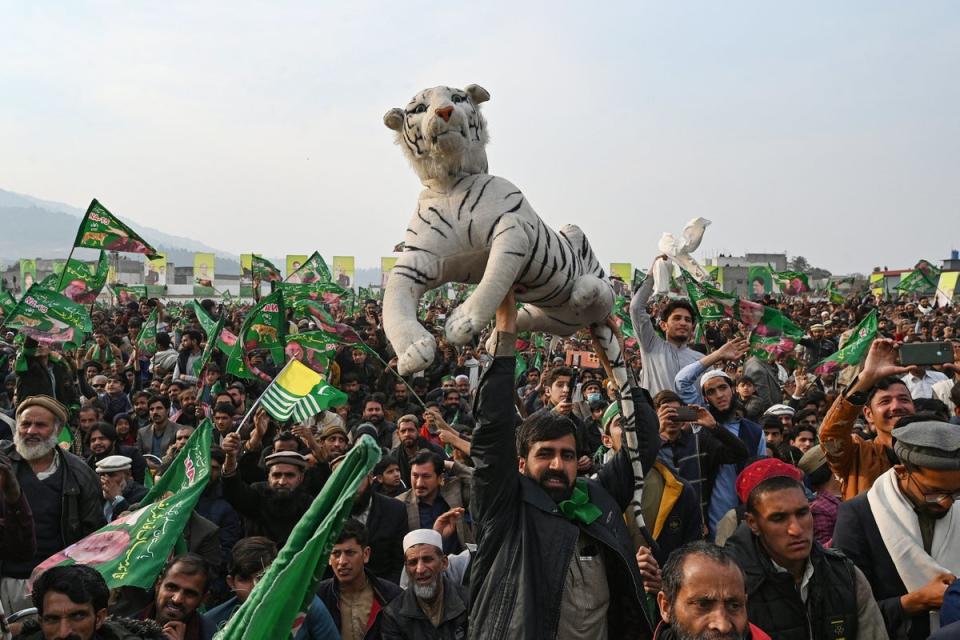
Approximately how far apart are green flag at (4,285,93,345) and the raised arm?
6.64 metres

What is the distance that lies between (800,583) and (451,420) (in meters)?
5.91

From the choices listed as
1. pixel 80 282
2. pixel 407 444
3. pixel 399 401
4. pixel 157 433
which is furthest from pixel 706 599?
pixel 80 282

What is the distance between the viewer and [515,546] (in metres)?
2.72

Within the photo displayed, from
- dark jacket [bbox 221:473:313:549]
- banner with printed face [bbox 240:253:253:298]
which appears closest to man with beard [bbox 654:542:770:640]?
dark jacket [bbox 221:473:313:549]

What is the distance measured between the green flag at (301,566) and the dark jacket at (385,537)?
2811mm

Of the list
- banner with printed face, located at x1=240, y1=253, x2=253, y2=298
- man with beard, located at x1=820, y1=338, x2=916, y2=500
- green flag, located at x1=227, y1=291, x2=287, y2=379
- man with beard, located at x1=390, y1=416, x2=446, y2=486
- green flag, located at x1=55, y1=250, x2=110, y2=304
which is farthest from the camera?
banner with printed face, located at x1=240, y1=253, x2=253, y2=298

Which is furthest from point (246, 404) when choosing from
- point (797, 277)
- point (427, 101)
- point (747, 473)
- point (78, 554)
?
point (797, 277)

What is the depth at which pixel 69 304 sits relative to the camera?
27.4ft

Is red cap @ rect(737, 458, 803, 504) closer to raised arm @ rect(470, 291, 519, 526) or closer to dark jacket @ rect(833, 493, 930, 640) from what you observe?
dark jacket @ rect(833, 493, 930, 640)

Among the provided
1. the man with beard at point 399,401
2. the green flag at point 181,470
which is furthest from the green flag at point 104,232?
the green flag at point 181,470

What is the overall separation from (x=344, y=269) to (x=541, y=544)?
32620 mm

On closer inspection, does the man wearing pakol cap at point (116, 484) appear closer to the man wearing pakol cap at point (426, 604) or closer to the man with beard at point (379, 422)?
the man wearing pakol cap at point (426, 604)

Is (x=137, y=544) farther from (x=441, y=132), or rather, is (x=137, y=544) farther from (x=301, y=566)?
(x=301, y=566)

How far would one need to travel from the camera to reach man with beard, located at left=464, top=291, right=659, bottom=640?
2.66 m
